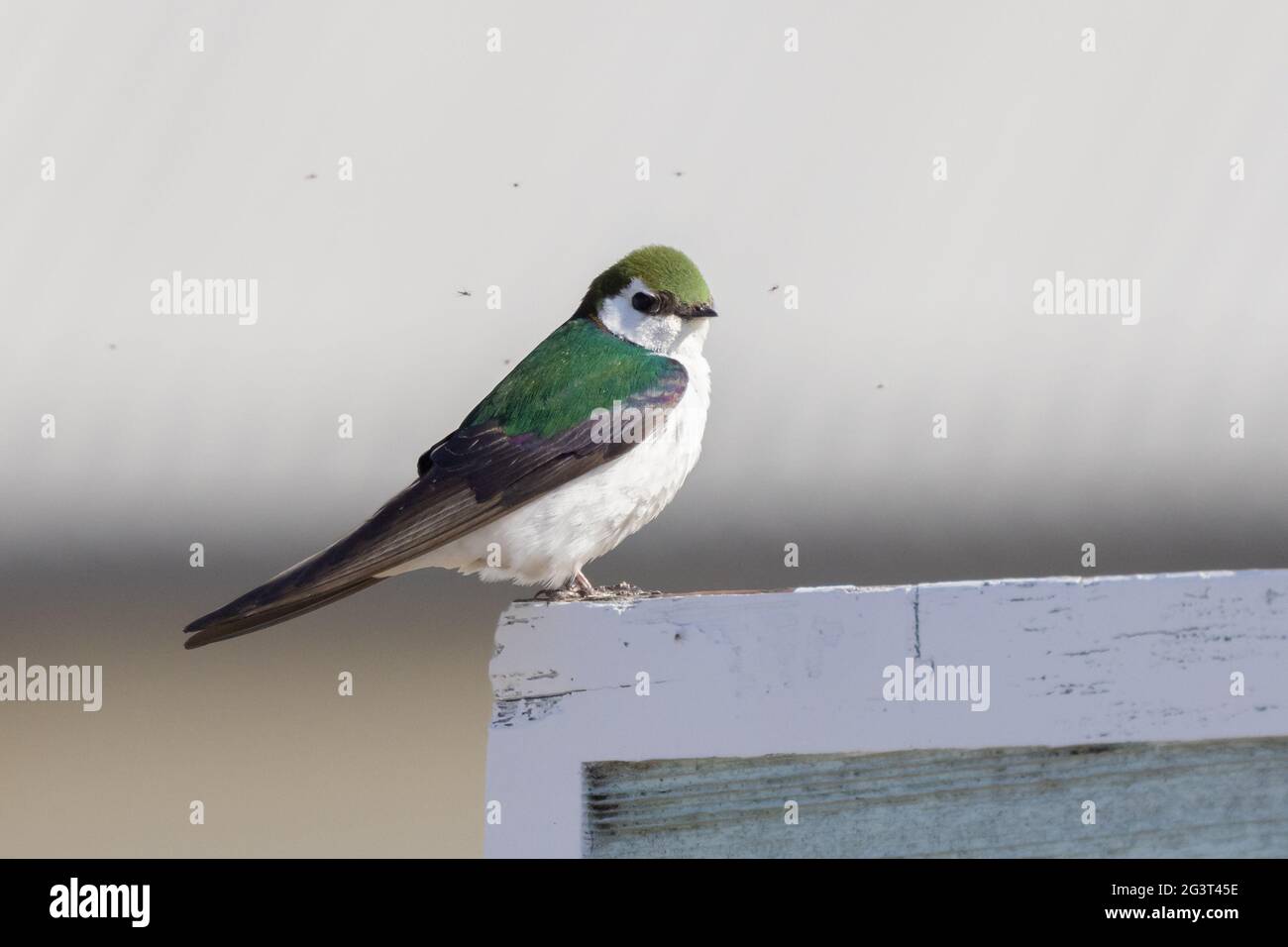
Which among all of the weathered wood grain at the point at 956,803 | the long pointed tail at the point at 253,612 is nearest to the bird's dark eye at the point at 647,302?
the long pointed tail at the point at 253,612

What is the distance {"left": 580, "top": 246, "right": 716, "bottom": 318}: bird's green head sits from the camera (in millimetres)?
5359

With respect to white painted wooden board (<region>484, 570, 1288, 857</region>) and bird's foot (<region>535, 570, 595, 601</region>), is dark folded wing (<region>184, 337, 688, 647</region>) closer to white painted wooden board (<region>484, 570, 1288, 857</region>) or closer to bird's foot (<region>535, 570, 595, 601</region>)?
bird's foot (<region>535, 570, 595, 601</region>)

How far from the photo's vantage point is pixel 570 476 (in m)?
Result: 4.67

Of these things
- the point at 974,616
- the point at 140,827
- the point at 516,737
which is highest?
the point at 974,616

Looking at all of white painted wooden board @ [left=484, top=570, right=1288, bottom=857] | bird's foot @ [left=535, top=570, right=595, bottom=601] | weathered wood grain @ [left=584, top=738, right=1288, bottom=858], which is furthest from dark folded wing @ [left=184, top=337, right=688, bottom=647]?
weathered wood grain @ [left=584, top=738, right=1288, bottom=858]

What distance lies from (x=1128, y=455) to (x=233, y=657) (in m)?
5.08

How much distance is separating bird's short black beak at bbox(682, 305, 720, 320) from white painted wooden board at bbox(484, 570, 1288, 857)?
7.43ft

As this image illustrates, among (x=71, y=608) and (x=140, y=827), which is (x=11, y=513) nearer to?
(x=71, y=608)

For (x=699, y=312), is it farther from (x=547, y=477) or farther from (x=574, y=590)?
(x=574, y=590)

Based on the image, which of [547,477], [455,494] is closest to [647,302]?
[547,477]

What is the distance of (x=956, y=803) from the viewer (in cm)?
297

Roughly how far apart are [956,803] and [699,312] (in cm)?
264

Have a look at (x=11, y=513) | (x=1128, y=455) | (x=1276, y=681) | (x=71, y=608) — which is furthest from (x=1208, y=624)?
(x=11, y=513)

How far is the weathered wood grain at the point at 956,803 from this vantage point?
2.90m
